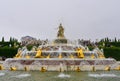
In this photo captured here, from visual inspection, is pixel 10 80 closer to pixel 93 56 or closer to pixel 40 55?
pixel 40 55

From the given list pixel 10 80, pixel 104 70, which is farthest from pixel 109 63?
pixel 10 80

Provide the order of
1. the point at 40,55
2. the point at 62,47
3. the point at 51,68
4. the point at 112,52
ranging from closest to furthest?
the point at 51,68, the point at 40,55, the point at 62,47, the point at 112,52

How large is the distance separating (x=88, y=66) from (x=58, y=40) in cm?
1122

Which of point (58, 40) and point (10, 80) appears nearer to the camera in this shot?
point (10, 80)

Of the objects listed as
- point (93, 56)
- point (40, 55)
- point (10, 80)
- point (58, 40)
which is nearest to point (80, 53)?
point (93, 56)

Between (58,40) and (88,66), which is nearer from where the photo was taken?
(88,66)

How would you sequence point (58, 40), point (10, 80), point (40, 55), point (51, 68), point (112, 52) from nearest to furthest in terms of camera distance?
point (10, 80)
point (51, 68)
point (40, 55)
point (58, 40)
point (112, 52)

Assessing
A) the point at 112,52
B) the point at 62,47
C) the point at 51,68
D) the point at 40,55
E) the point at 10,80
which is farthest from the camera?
the point at 112,52

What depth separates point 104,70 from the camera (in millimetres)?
24234

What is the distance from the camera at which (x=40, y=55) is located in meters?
27.3

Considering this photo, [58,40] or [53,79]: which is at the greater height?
[58,40]

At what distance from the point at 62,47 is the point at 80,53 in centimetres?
434

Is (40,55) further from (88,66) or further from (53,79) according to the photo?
(53,79)

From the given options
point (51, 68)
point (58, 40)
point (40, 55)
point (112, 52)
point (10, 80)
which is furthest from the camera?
point (112, 52)
